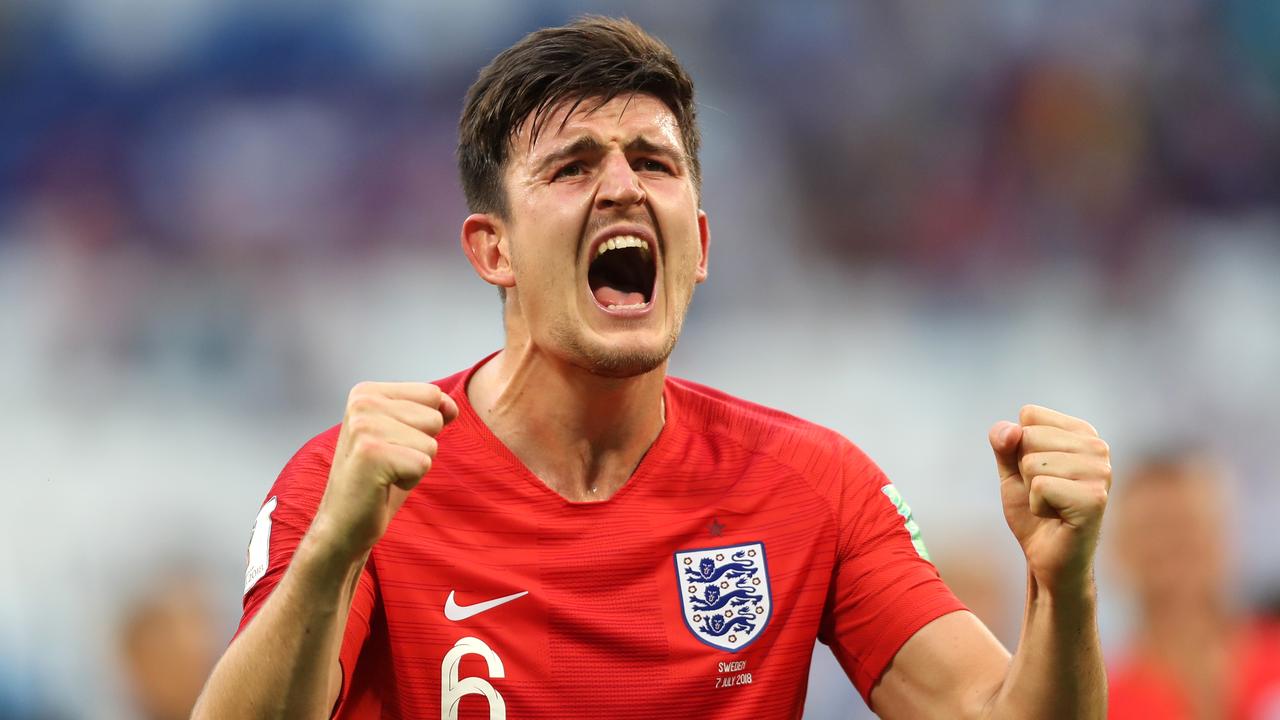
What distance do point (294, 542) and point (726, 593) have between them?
93 cm

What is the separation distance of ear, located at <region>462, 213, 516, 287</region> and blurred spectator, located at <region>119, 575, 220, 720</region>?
268 centimetres

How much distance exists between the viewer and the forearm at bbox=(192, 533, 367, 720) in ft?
8.36

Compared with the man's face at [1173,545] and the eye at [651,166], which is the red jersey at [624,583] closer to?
the eye at [651,166]

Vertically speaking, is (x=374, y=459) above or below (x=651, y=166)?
below

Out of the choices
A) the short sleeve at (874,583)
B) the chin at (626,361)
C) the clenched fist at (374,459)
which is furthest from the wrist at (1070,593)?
the clenched fist at (374,459)

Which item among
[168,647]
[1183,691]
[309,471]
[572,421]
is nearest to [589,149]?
[572,421]

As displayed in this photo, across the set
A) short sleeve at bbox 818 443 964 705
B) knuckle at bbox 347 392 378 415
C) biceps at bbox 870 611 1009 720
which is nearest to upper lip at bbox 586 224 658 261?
short sleeve at bbox 818 443 964 705

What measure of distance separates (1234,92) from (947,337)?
232cm

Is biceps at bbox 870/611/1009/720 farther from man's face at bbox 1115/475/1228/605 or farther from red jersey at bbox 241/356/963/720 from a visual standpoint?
man's face at bbox 1115/475/1228/605

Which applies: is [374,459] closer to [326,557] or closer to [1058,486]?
[326,557]

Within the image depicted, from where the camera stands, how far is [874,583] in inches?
123

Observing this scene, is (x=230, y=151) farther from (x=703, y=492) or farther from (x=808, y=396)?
(x=703, y=492)

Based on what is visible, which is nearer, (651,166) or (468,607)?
(468,607)

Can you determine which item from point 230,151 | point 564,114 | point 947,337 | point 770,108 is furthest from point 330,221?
point 564,114
